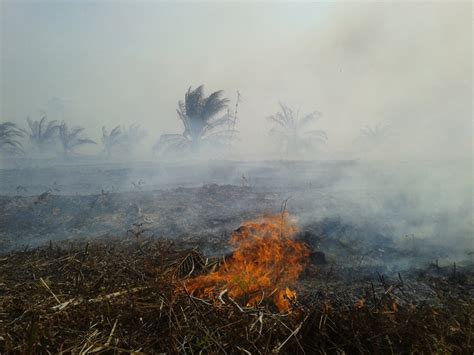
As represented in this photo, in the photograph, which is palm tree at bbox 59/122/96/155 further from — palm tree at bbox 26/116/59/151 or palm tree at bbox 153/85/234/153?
palm tree at bbox 153/85/234/153

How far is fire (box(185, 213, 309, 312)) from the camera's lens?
3.72 metres

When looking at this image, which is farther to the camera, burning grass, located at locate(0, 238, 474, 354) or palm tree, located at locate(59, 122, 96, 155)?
palm tree, located at locate(59, 122, 96, 155)

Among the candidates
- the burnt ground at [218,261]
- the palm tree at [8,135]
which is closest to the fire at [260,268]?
the burnt ground at [218,261]

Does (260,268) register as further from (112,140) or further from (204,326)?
(112,140)

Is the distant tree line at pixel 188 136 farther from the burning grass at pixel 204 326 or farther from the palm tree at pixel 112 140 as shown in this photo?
the burning grass at pixel 204 326

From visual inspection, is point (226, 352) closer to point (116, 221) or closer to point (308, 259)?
point (308, 259)

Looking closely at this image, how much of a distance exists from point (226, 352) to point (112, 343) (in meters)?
0.93

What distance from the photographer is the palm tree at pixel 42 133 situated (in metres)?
28.8

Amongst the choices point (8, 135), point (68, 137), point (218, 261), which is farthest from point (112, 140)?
point (218, 261)

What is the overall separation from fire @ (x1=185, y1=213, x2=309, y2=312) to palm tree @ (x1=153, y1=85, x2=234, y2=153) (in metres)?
15.1

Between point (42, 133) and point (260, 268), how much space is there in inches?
1251

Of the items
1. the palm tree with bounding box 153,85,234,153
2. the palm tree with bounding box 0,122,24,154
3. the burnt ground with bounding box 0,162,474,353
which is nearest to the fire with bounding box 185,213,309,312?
the burnt ground with bounding box 0,162,474,353

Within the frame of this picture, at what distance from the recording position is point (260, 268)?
5.05 meters

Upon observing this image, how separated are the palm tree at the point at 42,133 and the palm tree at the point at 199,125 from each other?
43.1 feet
